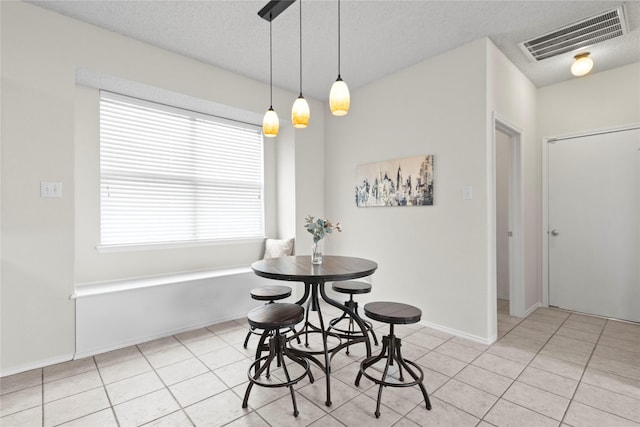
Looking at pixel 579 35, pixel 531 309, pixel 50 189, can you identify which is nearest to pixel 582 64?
pixel 579 35

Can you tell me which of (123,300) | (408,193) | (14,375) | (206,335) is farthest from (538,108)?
(14,375)

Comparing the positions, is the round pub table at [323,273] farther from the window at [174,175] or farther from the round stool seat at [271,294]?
the window at [174,175]

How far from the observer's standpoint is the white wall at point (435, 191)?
2.96 meters

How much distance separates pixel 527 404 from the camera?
77.3 inches

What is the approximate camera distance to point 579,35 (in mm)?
2867

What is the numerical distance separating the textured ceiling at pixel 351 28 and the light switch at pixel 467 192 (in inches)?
54.3

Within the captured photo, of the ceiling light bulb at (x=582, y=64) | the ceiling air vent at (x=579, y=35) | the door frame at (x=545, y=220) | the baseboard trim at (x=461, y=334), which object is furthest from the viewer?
the door frame at (x=545, y=220)

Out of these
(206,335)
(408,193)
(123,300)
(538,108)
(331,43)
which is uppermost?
(331,43)

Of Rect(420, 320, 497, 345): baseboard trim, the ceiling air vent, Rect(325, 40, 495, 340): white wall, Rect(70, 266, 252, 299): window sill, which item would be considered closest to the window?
Rect(70, 266, 252, 299): window sill

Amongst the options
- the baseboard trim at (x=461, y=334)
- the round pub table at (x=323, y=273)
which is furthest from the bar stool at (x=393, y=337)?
the baseboard trim at (x=461, y=334)

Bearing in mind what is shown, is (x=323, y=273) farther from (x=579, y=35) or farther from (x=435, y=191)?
(x=579, y=35)

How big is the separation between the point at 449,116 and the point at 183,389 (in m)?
3.28

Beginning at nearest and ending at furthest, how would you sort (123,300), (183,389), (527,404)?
(527,404)
(183,389)
(123,300)

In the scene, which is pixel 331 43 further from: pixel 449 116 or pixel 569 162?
pixel 569 162
